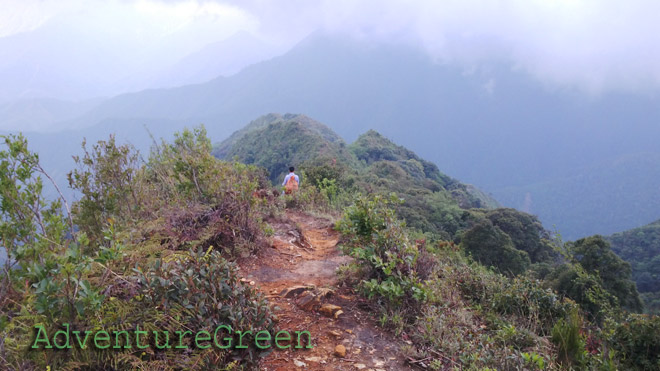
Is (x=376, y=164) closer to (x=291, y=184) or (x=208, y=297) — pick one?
(x=291, y=184)

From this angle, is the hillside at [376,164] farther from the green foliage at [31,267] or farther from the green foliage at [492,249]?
the green foliage at [31,267]

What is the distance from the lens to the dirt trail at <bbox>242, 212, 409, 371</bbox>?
9.45ft

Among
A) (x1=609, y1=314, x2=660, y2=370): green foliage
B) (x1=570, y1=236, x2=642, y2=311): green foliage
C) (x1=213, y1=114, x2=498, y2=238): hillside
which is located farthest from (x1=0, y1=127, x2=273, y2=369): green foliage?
(x1=213, y1=114, x2=498, y2=238): hillside

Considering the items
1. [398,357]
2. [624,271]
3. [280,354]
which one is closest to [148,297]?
[280,354]

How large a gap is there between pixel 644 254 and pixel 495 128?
445ft

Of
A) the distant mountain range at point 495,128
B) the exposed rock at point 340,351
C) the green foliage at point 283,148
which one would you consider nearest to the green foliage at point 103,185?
the exposed rock at point 340,351

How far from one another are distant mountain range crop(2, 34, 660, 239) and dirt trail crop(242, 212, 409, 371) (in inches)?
3547

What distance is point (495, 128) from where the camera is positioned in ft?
494

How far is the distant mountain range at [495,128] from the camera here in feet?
309

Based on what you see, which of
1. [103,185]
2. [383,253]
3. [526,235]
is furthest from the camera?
[526,235]

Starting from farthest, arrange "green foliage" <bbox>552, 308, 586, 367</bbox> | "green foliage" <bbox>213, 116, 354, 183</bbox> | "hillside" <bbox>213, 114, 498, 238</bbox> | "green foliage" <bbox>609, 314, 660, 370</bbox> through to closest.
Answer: "green foliage" <bbox>213, 116, 354, 183</bbox> < "hillside" <bbox>213, 114, 498, 238</bbox> < "green foliage" <bbox>609, 314, 660, 370</bbox> < "green foliage" <bbox>552, 308, 586, 367</bbox>

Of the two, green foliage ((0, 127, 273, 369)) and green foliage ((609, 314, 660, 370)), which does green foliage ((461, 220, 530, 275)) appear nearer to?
green foliage ((609, 314, 660, 370))

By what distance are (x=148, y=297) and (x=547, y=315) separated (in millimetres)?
4718

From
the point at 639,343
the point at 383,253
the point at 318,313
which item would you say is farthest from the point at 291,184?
the point at 639,343
